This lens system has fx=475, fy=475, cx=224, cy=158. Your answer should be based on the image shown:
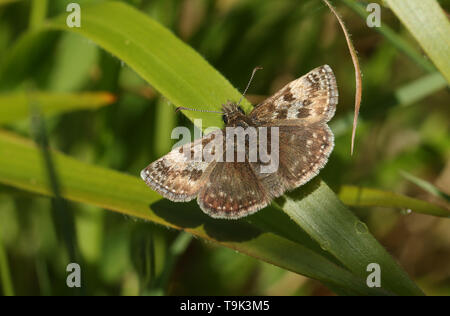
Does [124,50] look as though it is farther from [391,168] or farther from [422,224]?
[422,224]

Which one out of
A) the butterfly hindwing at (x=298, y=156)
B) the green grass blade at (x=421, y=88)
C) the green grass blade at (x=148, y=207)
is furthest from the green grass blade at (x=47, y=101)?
the green grass blade at (x=421, y=88)

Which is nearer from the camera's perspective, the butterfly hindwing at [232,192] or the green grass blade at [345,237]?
the green grass blade at [345,237]

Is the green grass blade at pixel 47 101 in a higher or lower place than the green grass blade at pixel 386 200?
higher

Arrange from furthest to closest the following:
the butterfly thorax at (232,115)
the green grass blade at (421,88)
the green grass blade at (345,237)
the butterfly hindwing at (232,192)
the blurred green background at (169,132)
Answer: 1. the blurred green background at (169,132)
2. the green grass blade at (421,88)
3. the butterfly thorax at (232,115)
4. the butterfly hindwing at (232,192)
5. the green grass blade at (345,237)

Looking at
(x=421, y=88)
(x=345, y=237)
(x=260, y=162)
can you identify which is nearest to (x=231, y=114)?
(x=260, y=162)

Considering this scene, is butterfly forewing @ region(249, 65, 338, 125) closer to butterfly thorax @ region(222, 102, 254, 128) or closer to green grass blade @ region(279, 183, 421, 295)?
butterfly thorax @ region(222, 102, 254, 128)

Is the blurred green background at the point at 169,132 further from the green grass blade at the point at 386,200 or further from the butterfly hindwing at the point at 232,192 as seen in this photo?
the butterfly hindwing at the point at 232,192
